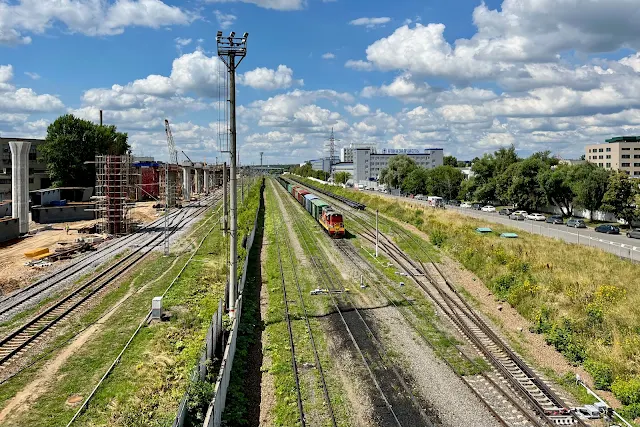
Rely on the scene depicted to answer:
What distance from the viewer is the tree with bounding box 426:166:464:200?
10338 cm

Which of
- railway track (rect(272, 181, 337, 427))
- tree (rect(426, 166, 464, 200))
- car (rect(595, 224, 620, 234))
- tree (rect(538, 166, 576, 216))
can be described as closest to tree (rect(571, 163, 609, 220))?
tree (rect(538, 166, 576, 216))

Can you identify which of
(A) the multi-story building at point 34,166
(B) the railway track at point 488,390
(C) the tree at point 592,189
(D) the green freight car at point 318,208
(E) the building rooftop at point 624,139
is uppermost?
(E) the building rooftop at point 624,139

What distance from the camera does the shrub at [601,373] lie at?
1584cm

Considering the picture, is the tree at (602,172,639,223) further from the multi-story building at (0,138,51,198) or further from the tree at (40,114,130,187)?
the multi-story building at (0,138,51,198)

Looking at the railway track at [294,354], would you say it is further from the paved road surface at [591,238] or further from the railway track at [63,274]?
the paved road surface at [591,238]

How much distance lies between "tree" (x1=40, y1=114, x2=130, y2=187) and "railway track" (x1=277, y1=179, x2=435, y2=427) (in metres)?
75.1

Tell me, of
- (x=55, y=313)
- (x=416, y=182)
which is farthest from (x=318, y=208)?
(x=416, y=182)

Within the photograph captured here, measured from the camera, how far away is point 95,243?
47.0 metres

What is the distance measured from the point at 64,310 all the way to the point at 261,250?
61.7 ft

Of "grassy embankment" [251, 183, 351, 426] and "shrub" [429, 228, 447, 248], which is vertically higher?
"shrub" [429, 228, 447, 248]

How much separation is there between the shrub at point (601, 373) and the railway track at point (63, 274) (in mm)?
24783

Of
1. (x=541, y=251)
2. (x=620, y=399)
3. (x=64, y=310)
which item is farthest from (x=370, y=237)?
(x=620, y=399)

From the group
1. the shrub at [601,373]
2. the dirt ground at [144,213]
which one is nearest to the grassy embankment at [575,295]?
the shrub at [601,373]

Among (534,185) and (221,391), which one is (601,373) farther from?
(534,185)
